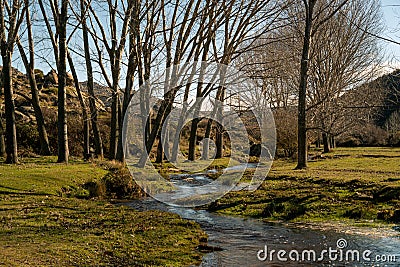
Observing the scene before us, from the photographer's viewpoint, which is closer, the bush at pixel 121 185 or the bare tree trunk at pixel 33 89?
the bush at pixel 121 185

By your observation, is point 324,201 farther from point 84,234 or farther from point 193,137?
point 193,137

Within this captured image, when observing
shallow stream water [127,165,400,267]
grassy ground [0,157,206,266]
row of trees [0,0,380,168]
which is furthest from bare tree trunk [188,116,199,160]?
shallow stream water [127,165,400,267]

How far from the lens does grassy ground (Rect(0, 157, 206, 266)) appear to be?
25.7 ft

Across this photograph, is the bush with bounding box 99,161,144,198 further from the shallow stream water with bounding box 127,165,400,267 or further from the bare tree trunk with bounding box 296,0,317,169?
the bare tree trunk with bounding box 296,0,317,169

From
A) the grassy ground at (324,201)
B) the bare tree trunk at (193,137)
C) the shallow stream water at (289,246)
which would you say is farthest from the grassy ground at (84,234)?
the bare tree trunk at (193,137)

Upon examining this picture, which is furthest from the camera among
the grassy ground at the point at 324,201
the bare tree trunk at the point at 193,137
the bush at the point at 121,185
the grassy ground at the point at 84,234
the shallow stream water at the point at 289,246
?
the bare tree trunk at the point at 193,137

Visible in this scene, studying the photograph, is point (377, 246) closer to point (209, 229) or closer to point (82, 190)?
point (209, 229)

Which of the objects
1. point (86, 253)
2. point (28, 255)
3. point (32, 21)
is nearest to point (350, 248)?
point (86, 253)

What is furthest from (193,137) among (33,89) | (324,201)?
(324,201)

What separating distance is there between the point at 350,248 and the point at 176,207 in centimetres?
728

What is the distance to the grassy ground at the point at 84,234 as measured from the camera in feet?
25.7

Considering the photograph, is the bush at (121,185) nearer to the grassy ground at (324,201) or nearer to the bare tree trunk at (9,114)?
the grassy ground at (324,201)

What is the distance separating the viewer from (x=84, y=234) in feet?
31.4

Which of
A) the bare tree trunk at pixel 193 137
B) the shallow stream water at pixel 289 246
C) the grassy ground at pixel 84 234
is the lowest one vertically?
the shallow stream water at pixel 289 246
